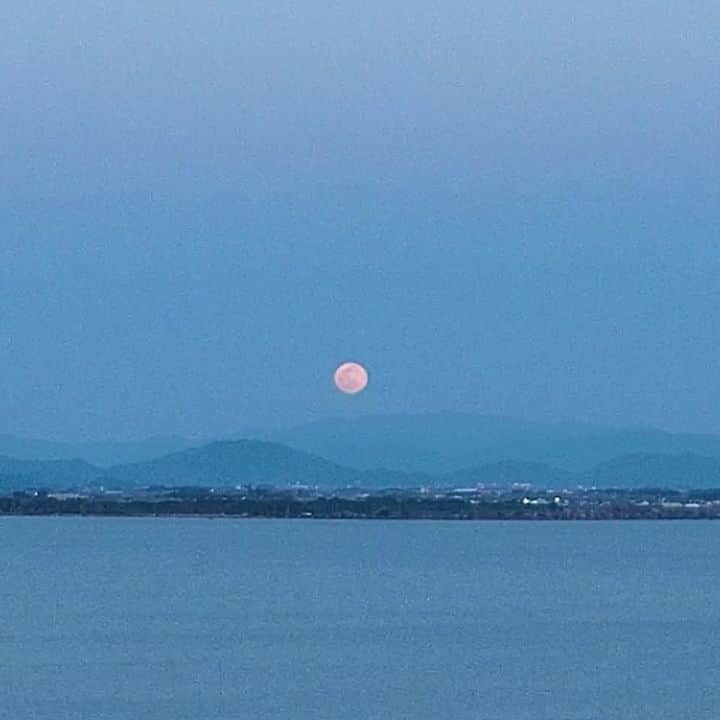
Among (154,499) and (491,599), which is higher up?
(154,499)

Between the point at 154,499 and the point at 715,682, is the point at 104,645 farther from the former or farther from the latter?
the point at 154,499

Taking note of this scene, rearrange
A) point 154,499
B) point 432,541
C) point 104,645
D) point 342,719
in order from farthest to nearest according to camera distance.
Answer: point 154,499 → point 432,541 → point 104,645 → point 342,719

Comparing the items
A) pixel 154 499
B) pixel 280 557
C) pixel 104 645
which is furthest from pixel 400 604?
pixel 154 499

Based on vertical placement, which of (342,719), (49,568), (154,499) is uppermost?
(154,499)

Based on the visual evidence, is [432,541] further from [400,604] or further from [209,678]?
[209,678]

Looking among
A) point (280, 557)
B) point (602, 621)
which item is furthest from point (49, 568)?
point (602, 621)

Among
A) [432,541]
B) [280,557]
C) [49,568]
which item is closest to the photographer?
[49,568]

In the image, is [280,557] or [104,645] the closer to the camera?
[104,645]
